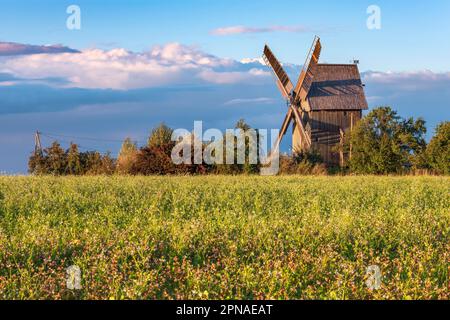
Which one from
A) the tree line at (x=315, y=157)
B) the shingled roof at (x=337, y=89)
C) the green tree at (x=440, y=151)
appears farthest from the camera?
the shingled roof at (x=337, y=89)

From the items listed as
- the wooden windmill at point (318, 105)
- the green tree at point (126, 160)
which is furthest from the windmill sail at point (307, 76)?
the green tree at point (126, 160)

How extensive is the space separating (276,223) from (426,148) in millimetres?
31359

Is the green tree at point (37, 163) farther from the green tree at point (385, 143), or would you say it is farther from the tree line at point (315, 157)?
the green tree at point (385, 143)

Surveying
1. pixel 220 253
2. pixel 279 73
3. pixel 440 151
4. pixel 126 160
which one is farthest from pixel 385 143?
pixel 220 253

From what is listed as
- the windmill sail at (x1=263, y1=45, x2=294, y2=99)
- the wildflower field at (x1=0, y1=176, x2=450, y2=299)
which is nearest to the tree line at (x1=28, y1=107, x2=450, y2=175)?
the windmill sail at (x1=263, y1=45, x2=294, y2=99)

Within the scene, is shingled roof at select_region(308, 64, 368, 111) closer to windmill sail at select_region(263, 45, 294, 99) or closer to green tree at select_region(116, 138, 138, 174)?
windmill sail at select_region(263, 45, 294, 99)

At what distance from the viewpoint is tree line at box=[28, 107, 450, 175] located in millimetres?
32750

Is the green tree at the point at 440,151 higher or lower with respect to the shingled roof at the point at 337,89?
lower

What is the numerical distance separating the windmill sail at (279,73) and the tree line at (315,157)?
708cm

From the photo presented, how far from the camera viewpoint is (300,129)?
4809 cm

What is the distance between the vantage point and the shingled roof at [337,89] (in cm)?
4912

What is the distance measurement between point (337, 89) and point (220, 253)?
4275 centimetres
